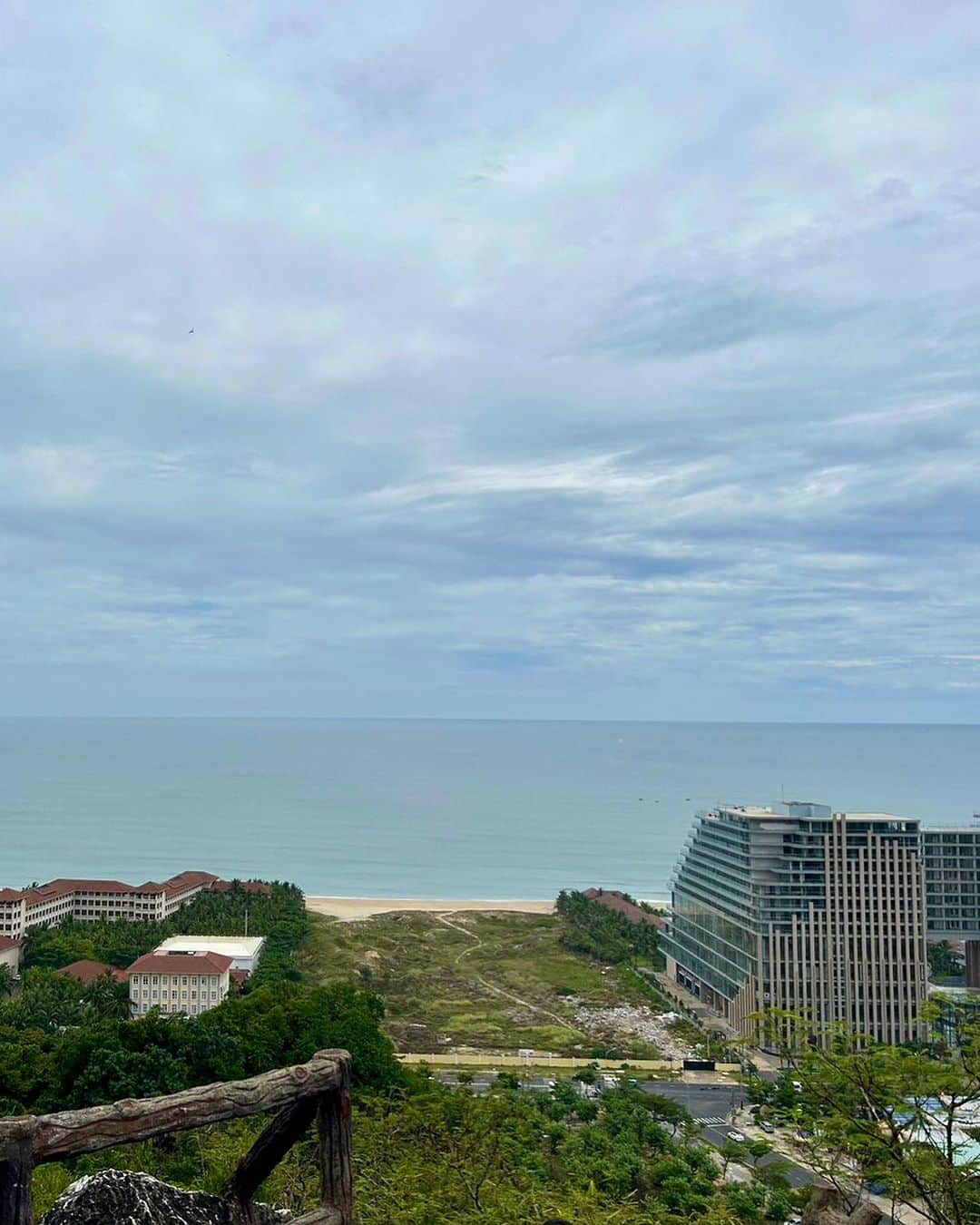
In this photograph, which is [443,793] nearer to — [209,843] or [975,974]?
[209,843]

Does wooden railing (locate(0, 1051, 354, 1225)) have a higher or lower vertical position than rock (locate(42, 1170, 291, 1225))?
higher

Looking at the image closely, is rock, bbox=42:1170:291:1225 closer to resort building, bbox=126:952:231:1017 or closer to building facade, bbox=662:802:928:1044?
resort building, bbox=126:952:231:1017

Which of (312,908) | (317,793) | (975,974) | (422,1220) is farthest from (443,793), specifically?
(422,1220)

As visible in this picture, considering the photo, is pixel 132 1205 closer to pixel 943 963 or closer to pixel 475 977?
pixel 475 977

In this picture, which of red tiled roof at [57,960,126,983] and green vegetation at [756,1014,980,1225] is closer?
green vegetation at [756,1014,980,1225]

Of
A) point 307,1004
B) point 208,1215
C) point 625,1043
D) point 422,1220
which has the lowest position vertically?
point 625,1043

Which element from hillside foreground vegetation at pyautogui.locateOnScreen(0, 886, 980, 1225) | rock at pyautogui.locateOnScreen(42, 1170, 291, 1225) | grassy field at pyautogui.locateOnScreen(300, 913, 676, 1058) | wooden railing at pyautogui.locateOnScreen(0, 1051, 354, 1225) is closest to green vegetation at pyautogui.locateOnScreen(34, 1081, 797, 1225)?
hillside foreground vegetation at pyautogui.locateOnScreen(0, 886, 980, 1225)
